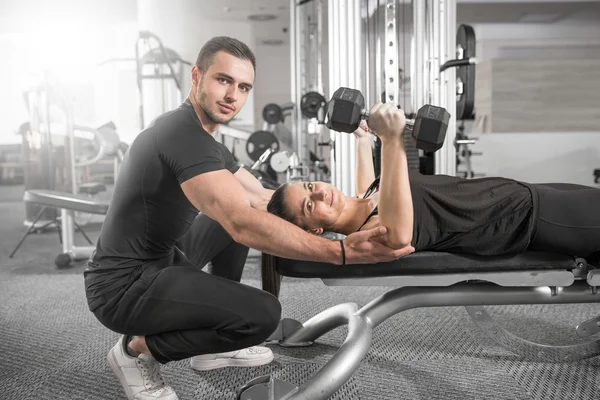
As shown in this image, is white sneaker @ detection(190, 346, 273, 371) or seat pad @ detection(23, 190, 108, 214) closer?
white sneaker @ detection(190, 346, 273, 371)

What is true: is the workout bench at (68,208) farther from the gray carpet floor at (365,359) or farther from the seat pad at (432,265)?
the seat pad at (432,265)

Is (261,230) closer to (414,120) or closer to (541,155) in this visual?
(414,120)

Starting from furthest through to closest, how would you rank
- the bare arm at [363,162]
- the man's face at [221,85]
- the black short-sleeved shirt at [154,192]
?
the bare arm at [363,162] < the man's face at [221,85] < the black short-sleeved shirt at [154,192]

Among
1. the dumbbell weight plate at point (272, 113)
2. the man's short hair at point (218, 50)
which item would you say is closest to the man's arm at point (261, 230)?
the man's short hair at point (218, 50)

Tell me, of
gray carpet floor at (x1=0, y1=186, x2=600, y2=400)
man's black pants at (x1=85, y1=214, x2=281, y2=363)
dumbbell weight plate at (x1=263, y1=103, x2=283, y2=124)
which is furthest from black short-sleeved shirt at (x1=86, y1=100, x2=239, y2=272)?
dumbbell weight plate at (x1=263, y1=103, x2=283, y2=124)

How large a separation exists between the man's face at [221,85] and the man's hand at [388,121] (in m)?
0.40

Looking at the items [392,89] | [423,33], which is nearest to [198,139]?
[392,89]

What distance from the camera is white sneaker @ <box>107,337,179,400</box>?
1451 mm

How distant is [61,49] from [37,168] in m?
1.51

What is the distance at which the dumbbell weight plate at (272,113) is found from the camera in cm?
512

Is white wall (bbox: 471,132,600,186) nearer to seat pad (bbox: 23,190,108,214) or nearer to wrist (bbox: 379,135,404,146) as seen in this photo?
seat pad (bbox: 23,190,108,214)

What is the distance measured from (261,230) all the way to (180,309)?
30cm

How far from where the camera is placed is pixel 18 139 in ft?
19.7

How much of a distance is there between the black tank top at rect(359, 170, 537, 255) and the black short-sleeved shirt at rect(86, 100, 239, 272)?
0.51 meters
